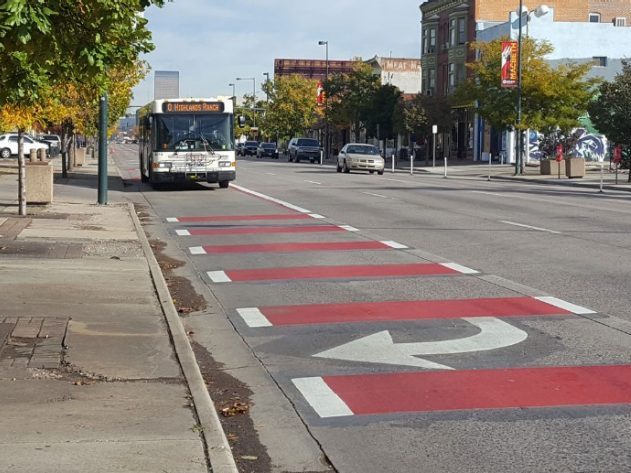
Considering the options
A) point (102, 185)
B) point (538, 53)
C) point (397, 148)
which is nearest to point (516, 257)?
point (102, 185)

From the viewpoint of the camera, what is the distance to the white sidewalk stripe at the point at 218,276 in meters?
13.4

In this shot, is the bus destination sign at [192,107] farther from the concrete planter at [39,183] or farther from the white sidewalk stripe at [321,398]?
the white sidewalk stripe at [321,398]

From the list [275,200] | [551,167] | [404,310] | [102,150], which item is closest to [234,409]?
[404,310]

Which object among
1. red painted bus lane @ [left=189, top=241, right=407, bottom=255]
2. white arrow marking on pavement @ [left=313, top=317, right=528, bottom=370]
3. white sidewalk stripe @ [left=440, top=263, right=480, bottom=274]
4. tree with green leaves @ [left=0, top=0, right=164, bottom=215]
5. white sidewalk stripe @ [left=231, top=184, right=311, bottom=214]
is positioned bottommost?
white arrow marking on pavement @ [left=313, top=317, right=528, bottom=370]

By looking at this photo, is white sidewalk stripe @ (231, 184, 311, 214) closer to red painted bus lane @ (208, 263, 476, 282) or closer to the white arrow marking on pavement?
red painted bus lane @ (208, 263, 476, 282)

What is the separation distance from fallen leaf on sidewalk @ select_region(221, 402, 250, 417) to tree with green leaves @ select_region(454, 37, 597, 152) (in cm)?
4723

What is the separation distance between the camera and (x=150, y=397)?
7.11 meters

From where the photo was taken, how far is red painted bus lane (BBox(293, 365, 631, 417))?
7117 mm

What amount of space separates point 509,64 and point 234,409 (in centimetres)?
4776

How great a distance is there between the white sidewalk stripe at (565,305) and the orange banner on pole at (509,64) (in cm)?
4249


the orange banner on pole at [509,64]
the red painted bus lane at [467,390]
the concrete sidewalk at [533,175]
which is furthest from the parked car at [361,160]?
the red painted bus lane at [467,390]

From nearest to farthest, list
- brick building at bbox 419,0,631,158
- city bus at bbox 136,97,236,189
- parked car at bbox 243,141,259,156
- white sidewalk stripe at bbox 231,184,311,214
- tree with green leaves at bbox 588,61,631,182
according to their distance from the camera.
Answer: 1. white sidewalk stripe at bbox 231,184,311,214
2. city bus at bbox 136,97,236,189
3. tree with green leaves at bbox 588,61,631,182
4. brick building at bbox 419,0,631,158
5. parked car at bbox 243,141,259,156

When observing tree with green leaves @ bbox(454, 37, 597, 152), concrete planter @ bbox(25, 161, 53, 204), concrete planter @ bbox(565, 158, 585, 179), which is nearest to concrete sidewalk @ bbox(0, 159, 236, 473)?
concrete planter @ bbox(25, 161, 53, 204)

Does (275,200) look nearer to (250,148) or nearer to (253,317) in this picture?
(253,317)
